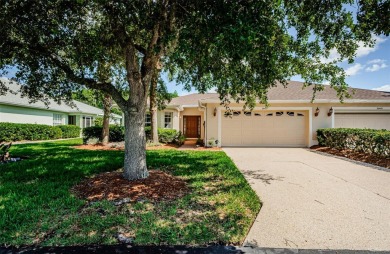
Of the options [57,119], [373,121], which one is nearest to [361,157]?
[373,121]

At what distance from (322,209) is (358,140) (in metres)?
8.33

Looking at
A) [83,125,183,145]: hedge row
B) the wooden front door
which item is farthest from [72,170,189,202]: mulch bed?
the wooden front door

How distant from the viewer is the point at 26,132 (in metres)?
18.0

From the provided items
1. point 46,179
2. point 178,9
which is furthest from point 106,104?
point 178,9

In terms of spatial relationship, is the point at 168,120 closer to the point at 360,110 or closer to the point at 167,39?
the point at 360,110

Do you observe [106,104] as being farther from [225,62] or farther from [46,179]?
[225,62]

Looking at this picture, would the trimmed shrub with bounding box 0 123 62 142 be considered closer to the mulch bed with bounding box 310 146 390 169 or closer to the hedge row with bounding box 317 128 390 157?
the mulch bed with bounding box 310 146 390 169

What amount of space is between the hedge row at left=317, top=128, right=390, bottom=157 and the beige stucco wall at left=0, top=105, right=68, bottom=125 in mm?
22472

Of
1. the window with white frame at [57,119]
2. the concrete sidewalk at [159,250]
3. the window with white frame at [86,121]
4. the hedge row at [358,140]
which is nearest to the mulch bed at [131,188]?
the concrete sidewalk at [159,250]

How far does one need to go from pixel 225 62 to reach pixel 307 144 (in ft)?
34.4

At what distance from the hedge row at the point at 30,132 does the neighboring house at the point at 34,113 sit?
4.63 feet

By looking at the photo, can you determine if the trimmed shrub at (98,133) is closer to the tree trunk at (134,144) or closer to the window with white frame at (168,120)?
the window with white frame at (168,120)

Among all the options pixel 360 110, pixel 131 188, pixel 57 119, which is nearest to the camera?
pixel 131 188

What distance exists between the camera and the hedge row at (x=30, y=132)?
1645 cm
